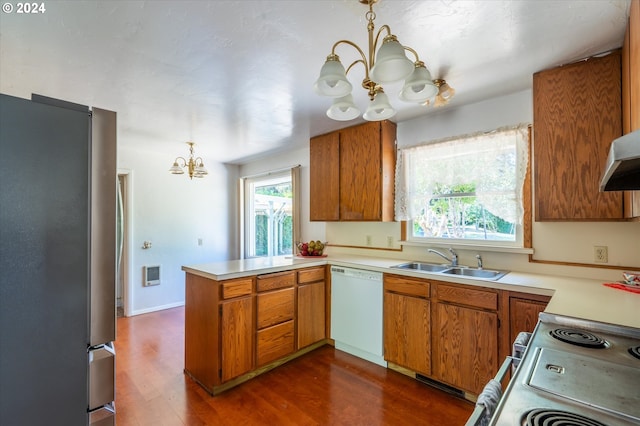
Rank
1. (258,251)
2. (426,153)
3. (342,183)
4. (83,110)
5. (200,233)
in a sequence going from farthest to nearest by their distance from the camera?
(258,251)
(200,233)
(342,183)
(426,153)
(83,110)

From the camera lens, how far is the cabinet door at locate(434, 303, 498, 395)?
2010 mm

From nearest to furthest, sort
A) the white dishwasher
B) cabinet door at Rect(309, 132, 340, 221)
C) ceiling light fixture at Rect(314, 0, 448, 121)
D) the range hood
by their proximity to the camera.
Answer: the range hood → ceiling light fixture at Rect(314, 0, 448, 121) → the white dishwasher → cabinet door at Rect(309, 132, 340, 221)

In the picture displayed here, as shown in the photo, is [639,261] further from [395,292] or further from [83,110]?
[83,110]

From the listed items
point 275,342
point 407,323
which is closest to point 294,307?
point 275,342

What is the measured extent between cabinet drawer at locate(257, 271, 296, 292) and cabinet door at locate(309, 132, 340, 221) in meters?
0.92

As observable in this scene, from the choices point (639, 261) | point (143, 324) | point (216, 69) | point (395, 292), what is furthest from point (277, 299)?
point (639, 261)

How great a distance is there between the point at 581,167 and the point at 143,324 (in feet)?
15.2

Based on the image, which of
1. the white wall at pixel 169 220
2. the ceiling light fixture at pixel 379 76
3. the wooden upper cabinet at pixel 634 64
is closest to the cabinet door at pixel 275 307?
the ceiling light fixture at pixel 379 76

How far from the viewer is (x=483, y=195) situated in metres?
2.57

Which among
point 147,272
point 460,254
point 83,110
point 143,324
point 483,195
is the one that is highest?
point 83,110

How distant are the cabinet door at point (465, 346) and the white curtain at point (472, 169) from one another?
0.89 meters

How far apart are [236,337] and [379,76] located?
2.09m

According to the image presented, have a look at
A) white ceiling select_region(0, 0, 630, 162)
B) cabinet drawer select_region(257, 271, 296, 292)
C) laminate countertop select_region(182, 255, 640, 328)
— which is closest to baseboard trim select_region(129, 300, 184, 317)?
laminate countertop select_region(182, 255, 640, 328)

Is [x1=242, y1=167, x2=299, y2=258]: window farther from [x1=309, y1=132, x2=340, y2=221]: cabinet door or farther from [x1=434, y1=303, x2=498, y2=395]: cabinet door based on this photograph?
[x1=434, y1=303, x2=498, y2=395]: cabinet door
